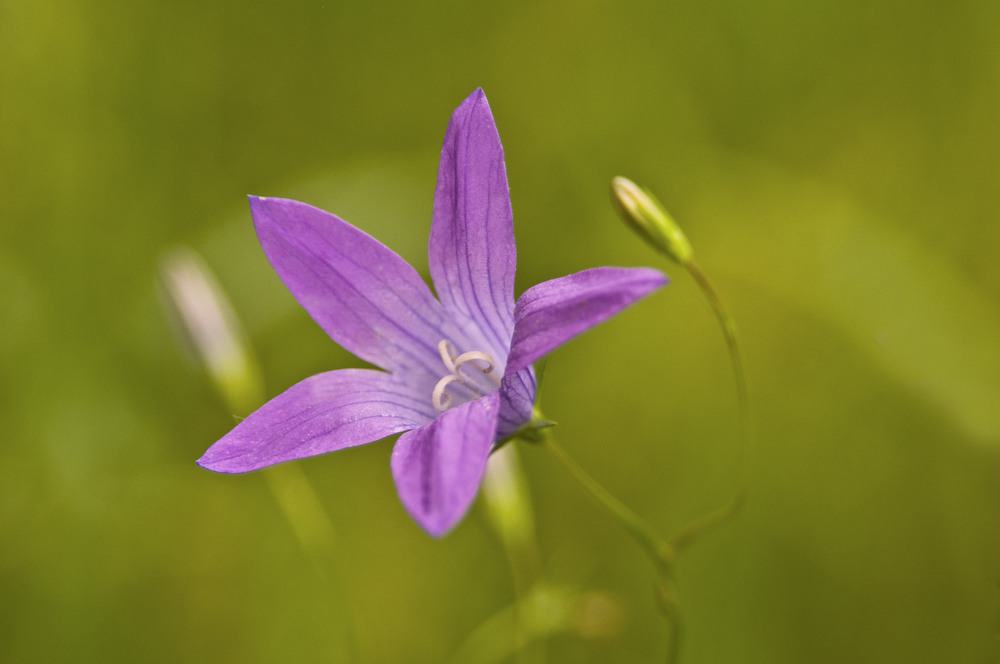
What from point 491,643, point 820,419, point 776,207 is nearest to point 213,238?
point 491,643

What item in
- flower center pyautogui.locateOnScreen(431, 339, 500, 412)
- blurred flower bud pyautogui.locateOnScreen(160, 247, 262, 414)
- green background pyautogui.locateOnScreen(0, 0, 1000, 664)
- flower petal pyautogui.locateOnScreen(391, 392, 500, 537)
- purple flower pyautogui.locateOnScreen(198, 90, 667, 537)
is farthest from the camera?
green background pyautogui.locateOnScreen(0, 0, 1000, 664)

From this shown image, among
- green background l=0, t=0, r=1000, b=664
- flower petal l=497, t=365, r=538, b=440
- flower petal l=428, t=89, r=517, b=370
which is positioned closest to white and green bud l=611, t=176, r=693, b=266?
flower petal l=428, t=89, r=517, b=370

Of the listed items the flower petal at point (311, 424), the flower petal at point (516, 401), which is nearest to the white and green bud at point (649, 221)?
the flower petal at point (516, 401)

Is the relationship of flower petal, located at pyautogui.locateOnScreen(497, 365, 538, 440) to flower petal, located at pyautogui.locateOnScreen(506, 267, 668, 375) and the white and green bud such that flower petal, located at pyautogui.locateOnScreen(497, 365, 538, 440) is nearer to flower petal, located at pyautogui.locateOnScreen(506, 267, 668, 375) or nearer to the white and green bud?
flower petal, located at pyautogui.locateOnScreen(506, 267, 668, 375)

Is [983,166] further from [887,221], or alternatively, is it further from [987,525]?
[987,525]

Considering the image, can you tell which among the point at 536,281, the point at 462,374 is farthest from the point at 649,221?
the point at 536,281

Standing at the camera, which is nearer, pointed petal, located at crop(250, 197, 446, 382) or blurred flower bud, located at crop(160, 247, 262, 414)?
pointed petal, located at crop(250, 197, 446, 382)

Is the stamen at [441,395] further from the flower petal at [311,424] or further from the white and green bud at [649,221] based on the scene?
the white and green bud at [649,221]
